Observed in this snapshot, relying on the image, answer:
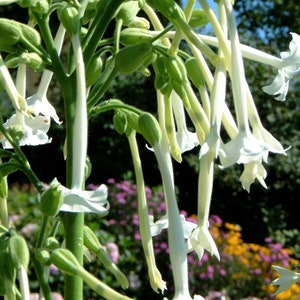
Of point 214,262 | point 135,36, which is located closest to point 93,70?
point 135,36

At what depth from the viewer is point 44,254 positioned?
0.98 meters

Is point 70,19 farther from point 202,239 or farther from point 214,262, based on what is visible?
point 214,262

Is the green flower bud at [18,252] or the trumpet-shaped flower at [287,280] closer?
the green flower bud at [18,252]

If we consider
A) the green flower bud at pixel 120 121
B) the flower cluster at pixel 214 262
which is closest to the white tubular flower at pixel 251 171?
the green flower bud at pixel 120 121

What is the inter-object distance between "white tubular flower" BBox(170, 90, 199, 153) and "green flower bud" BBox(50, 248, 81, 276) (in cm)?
24

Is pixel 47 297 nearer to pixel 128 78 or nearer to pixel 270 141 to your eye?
pixel 270 141

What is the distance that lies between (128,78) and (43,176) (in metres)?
1.02

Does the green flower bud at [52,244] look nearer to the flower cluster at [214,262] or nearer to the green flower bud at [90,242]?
the green flower bud at [90,242]

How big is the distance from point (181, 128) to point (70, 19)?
247 mm

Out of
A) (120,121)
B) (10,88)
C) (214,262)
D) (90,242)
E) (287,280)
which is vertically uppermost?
(10,88)

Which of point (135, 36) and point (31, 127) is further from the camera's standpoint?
point (31, 127)

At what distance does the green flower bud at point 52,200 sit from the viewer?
0.86m

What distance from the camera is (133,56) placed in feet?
3.10

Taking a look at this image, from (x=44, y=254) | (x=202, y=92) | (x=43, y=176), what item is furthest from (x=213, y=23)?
(x=43, y=176)
